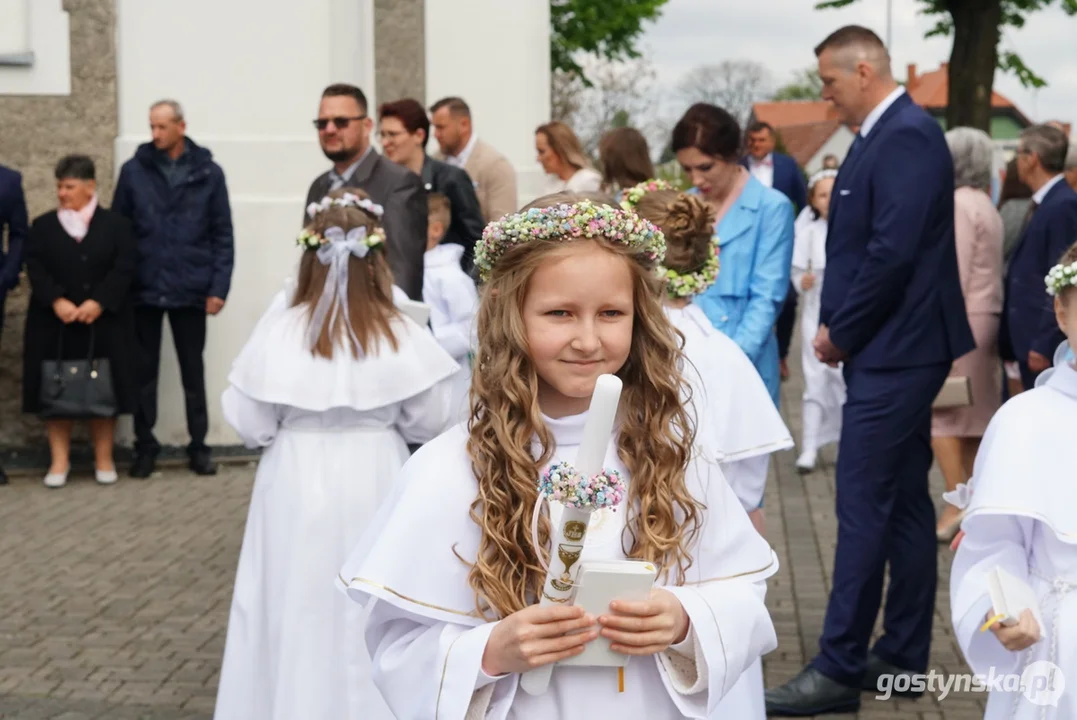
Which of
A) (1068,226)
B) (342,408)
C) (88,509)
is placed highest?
(1068,226)

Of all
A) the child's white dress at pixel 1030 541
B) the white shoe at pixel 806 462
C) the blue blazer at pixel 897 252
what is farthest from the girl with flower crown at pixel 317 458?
the white shoe at pixel 806 462

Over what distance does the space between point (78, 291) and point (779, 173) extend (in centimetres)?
647

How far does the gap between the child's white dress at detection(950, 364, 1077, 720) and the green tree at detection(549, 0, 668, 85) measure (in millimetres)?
25674

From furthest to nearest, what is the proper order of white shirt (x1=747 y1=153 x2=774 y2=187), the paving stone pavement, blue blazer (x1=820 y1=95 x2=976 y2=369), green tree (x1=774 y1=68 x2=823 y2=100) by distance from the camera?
green tree (x1=774 y1=68 x2=823 y2=100) < white shirt (x1=747 y1=153 x2=774 y2=187) < the paving stone pavement < blue blazer (x1=820 y1=95 x2=976 y2=369)

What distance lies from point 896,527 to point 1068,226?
2.42 m

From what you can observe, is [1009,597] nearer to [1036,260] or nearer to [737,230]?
[737,230]

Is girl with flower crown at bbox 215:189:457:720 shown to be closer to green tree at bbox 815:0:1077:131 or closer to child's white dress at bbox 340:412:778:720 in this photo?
child's white dress at bbox 340:412:778:720

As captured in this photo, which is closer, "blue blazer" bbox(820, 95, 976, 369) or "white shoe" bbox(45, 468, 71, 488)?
"blue blazer" bbox(820, 95, 976, 369)

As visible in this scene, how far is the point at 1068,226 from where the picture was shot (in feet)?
25.8

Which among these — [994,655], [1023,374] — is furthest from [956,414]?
[994,655]

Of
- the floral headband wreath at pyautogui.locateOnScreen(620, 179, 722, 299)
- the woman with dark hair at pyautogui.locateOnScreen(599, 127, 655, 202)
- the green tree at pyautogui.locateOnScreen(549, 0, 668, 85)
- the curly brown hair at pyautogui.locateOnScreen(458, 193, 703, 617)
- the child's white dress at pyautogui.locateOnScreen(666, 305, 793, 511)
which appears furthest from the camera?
the green tree at pyautogui.locateOnScreen(549, 0, 668, 85)

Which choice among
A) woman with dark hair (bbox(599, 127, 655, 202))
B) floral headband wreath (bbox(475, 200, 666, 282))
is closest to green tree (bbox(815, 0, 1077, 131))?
woman with dark hair (bbox(599, 127, 655, 202))

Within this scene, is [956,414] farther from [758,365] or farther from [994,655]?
[994,655]

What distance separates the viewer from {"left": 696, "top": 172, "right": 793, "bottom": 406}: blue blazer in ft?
21.0
